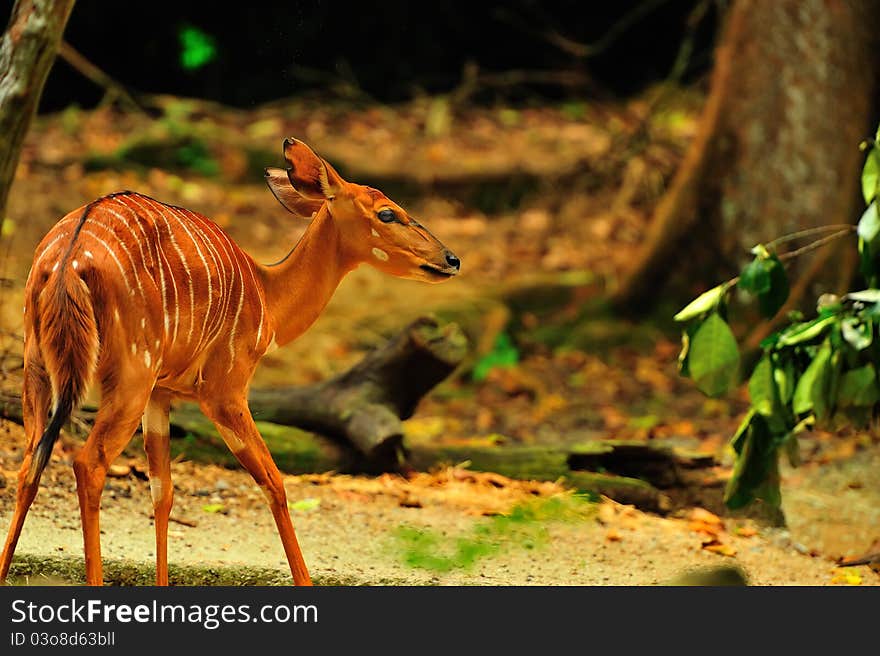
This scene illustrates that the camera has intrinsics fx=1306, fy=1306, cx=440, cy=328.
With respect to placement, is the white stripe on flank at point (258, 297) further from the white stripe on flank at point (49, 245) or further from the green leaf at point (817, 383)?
the green leaf at point (817, 383)

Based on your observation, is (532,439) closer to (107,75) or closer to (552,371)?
(552,371)

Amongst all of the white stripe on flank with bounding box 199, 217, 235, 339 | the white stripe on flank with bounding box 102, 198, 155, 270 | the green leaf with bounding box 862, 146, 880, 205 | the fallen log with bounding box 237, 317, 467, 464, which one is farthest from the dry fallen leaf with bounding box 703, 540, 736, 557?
the white stripe on flank with bounding box 102, 198, 155, 270

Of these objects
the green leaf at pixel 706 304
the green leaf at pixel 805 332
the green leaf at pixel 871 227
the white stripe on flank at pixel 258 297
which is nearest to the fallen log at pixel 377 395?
the green leaf at pixel 706 304

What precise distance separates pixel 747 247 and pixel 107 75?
219 inches

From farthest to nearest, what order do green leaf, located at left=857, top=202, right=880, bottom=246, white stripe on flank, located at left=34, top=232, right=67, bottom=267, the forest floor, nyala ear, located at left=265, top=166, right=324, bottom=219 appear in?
green leaf, located at left=857, top=202, right=880, bottom=246 → the forest floor → nyala ear, located at left=265, top=166, right=324, bottom=219 → white stripe on flank, located at left=34, top=232, right=67, bottom=267

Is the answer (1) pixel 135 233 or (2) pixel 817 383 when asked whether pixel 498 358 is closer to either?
(2) pixel 817 383

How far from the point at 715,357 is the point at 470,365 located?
3642 mm

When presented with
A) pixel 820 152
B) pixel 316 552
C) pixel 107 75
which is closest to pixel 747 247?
pixel 820 152

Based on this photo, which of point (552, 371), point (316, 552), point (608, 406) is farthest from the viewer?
point (552, 371)

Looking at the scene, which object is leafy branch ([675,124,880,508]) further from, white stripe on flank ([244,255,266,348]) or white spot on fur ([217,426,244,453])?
white spot on fur ([217,426,244,453])

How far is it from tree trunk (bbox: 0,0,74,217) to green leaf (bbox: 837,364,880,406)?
11.1 feet

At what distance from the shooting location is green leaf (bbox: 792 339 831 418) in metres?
5.18

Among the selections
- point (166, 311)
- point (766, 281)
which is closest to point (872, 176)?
point (766, 281)

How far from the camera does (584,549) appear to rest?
528 cm
